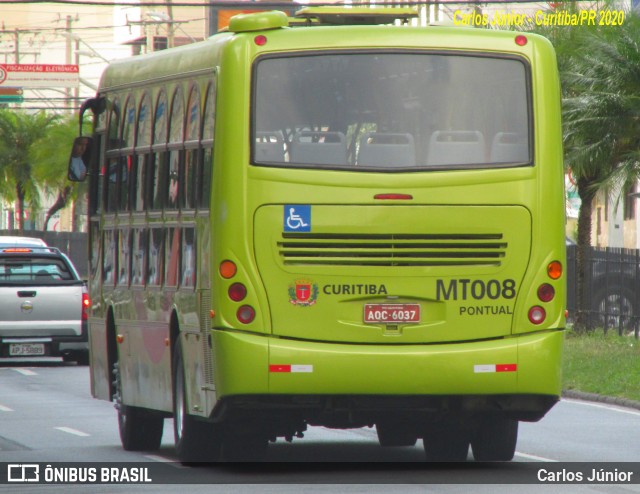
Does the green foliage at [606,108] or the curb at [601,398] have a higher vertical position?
the green foliage at [606,108]

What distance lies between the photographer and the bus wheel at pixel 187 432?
532 inches

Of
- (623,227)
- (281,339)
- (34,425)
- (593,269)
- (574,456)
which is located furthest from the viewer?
(623,227)

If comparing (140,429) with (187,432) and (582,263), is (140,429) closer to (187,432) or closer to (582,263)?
(187,432)

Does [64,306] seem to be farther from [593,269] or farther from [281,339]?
[281,339]

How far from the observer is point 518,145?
13.0m

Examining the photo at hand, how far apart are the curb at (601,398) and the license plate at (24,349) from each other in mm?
8677

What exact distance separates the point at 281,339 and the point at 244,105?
61.1 inches

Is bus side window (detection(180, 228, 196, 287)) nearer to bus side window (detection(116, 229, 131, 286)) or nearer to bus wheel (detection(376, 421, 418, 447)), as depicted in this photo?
bus side window (detection(116, 229, 131, 286))

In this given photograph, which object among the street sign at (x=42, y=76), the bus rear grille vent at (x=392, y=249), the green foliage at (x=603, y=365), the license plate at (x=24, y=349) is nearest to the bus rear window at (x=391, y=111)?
the bus rear grille vent at (x=392, y=249)

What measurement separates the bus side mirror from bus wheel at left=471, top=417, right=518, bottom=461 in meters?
A: 4.03

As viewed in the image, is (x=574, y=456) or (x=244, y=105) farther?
(x=574, y=456)

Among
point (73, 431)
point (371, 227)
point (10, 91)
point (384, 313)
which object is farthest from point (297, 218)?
point (10, 91)

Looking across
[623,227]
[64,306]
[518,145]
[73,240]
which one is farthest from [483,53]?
[73,240]

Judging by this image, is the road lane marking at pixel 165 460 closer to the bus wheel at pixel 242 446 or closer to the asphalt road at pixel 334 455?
the asphalt road at pixel 334 455
